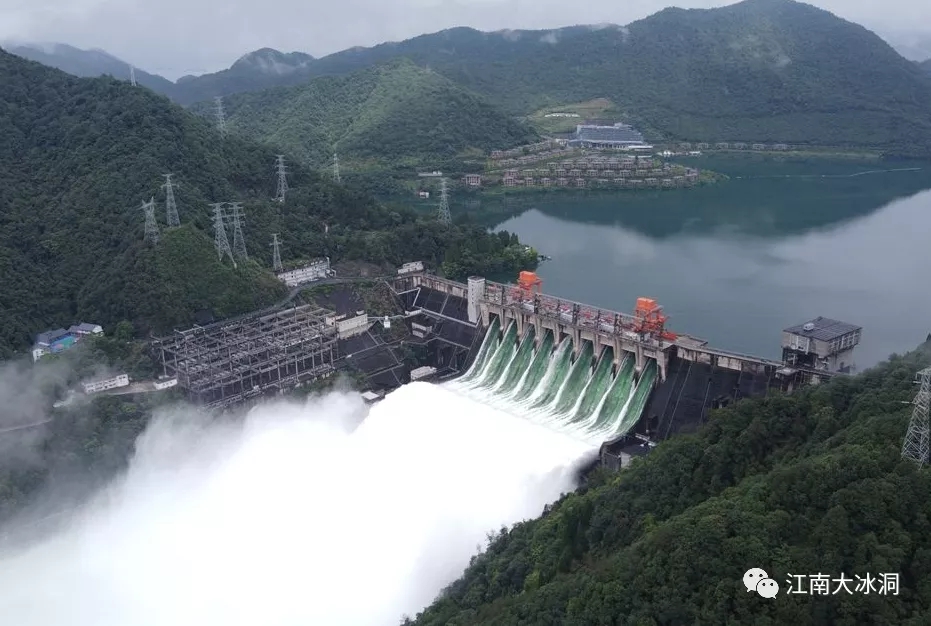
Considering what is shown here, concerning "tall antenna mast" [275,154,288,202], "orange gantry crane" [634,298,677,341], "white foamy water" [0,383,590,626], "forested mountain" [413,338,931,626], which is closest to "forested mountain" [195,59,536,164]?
"tall antenna mast" [275,154,288,202]

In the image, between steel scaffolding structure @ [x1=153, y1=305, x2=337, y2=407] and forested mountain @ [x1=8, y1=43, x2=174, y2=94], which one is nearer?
steel scaffolding structure @ [x1=153, y1=305, x2=337, y2=407]

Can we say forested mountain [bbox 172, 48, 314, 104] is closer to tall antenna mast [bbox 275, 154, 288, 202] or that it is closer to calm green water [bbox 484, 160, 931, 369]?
calm green water [bbox 484, 160, 931, 369]

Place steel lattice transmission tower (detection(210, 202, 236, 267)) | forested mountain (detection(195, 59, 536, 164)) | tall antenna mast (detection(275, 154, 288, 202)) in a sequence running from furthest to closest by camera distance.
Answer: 1. forested mountain (detection(195, 59, 536, 164))
2. tall antenna mast (detection(275, 154, 288, 202))
3. steel lattice transmission tower (detection(210, 202, 236, 267))

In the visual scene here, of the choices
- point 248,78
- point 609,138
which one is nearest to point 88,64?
point 248,78

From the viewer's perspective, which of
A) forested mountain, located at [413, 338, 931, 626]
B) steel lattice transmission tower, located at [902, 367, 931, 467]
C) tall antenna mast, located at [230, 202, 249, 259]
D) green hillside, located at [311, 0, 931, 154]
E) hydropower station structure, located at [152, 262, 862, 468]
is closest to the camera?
forested mountain, located at [413, 338, 931, 626]

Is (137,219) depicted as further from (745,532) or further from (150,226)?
(745,532)

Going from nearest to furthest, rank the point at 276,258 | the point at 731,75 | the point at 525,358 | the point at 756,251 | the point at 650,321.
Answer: the point at 650,321, the point at 525,358, the point at 276,258, the point at 756,251, the point at 731,75

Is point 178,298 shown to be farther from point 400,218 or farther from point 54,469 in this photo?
point 400,218
